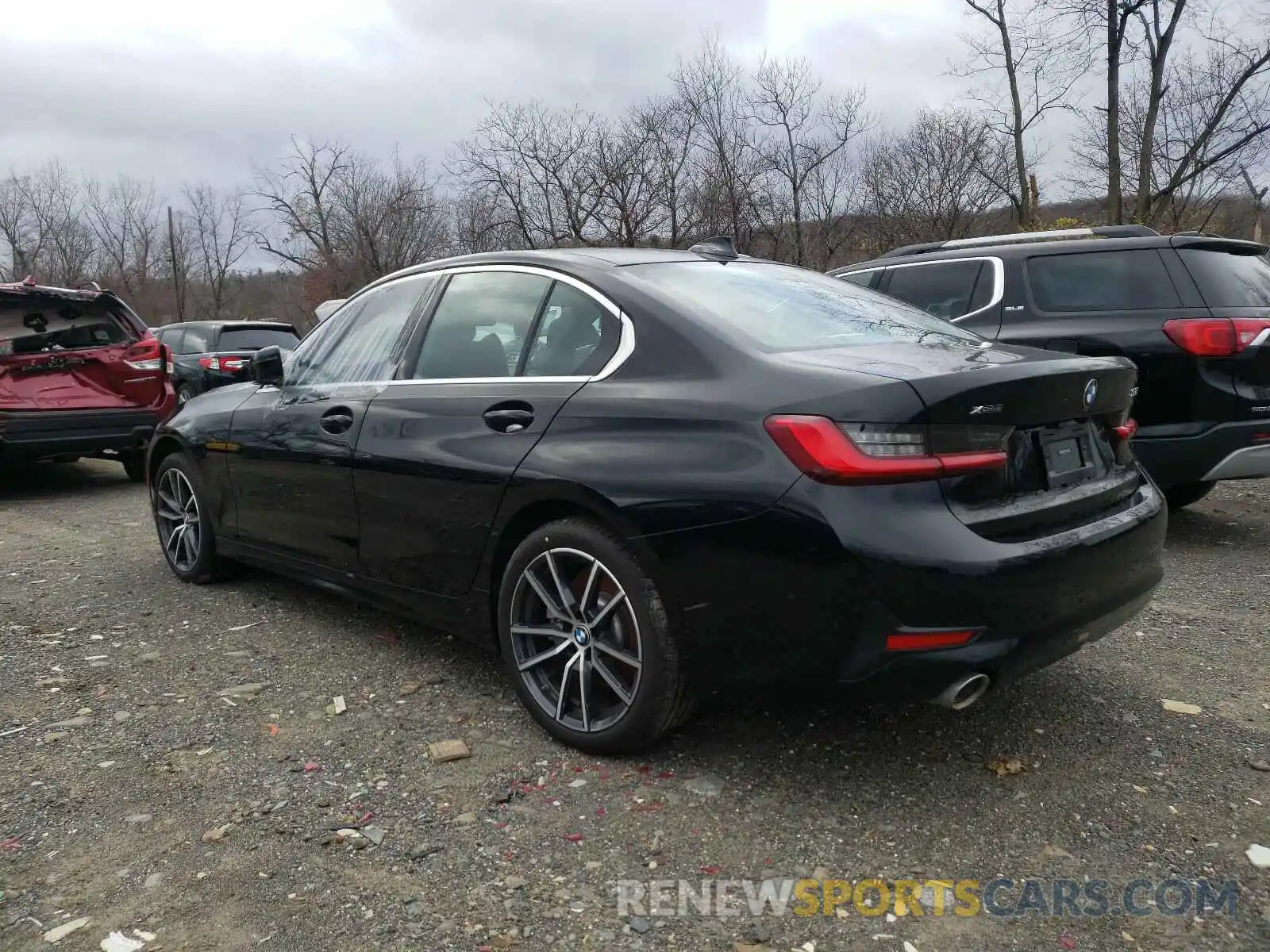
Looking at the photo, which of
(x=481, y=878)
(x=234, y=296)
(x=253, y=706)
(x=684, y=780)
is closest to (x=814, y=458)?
(x=684, y=780)

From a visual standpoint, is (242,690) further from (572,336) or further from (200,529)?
(572,336)

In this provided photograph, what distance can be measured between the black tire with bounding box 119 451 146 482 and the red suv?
0.17 m

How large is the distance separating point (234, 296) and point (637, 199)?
29825 millimetres

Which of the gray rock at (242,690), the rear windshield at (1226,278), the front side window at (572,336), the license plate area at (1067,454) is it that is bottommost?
the gray rock at (242,690)

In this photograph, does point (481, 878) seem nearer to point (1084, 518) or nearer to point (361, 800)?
point (361, 800)

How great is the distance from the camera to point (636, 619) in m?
2.74

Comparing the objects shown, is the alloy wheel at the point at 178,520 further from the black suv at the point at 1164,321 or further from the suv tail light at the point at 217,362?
the suv tail light at the point at 217,362

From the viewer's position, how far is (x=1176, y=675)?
3.50 meters

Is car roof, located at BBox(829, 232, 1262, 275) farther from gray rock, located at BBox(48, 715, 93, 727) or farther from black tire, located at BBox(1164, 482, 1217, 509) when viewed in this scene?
gray rock, located at BBox(48, 715, 93, 727)

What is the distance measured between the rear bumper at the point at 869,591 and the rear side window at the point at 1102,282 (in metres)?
3.33

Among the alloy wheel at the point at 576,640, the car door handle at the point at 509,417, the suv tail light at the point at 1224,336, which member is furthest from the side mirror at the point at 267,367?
the suv tail light at the point at 1224,336

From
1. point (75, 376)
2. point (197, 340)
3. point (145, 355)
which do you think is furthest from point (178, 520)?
point (197, 340)

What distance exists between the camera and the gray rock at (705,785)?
2746 millimetres

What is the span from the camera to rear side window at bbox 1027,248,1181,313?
5.32 meters
